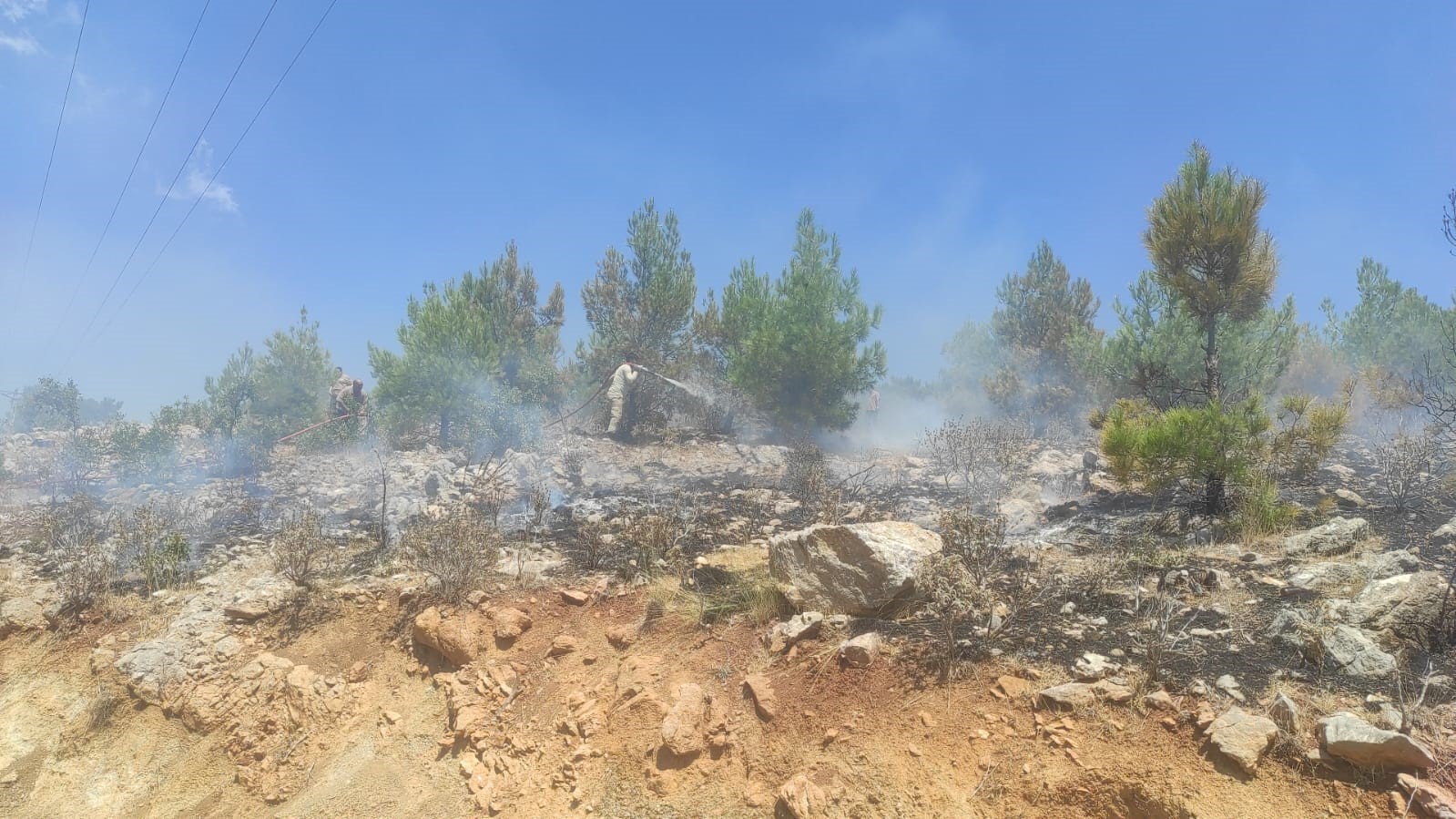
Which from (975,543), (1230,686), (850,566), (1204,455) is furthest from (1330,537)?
(850,566)

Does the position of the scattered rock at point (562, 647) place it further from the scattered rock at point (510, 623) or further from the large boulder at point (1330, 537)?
the large boulder at point (1330, 537)

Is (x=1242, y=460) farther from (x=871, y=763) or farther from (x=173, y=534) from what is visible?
(x=173, y=534)

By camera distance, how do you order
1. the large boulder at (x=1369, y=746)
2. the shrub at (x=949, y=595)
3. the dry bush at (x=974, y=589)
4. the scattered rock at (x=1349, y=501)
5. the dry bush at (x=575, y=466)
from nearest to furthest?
1. the large boulder at (x=1369, y=746)
2. the shrub at (x=949, y=595)
3. the dry bush at (x=974, y=589)
4. the scattered rock at (x=1349, y=501)
5. the dry bush at (x=575, y=466)

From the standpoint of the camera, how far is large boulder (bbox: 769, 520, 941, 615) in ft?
14.1

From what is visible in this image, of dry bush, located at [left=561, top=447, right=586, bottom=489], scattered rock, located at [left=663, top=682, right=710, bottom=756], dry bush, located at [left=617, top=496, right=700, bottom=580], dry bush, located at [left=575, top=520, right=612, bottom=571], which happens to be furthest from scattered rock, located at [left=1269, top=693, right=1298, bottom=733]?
dry bush, located at [left=561, top=447, right=586, bottom=489]

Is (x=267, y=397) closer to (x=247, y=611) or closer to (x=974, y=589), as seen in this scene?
(x=247, y=611)

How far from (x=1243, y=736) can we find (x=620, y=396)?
14.9m

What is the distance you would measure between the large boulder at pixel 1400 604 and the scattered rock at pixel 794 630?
277 centimetres

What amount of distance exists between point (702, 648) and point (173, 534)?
590 cm

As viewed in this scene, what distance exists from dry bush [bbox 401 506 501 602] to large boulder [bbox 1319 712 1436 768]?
16.9ft

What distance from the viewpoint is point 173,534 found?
267 inches

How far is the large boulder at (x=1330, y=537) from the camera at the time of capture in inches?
197

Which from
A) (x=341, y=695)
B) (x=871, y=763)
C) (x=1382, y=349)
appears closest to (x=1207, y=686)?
(x=871, y=763)

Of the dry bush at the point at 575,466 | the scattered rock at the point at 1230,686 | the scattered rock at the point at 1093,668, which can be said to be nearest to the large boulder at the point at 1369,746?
the scattered rock at the point at 1230,686
